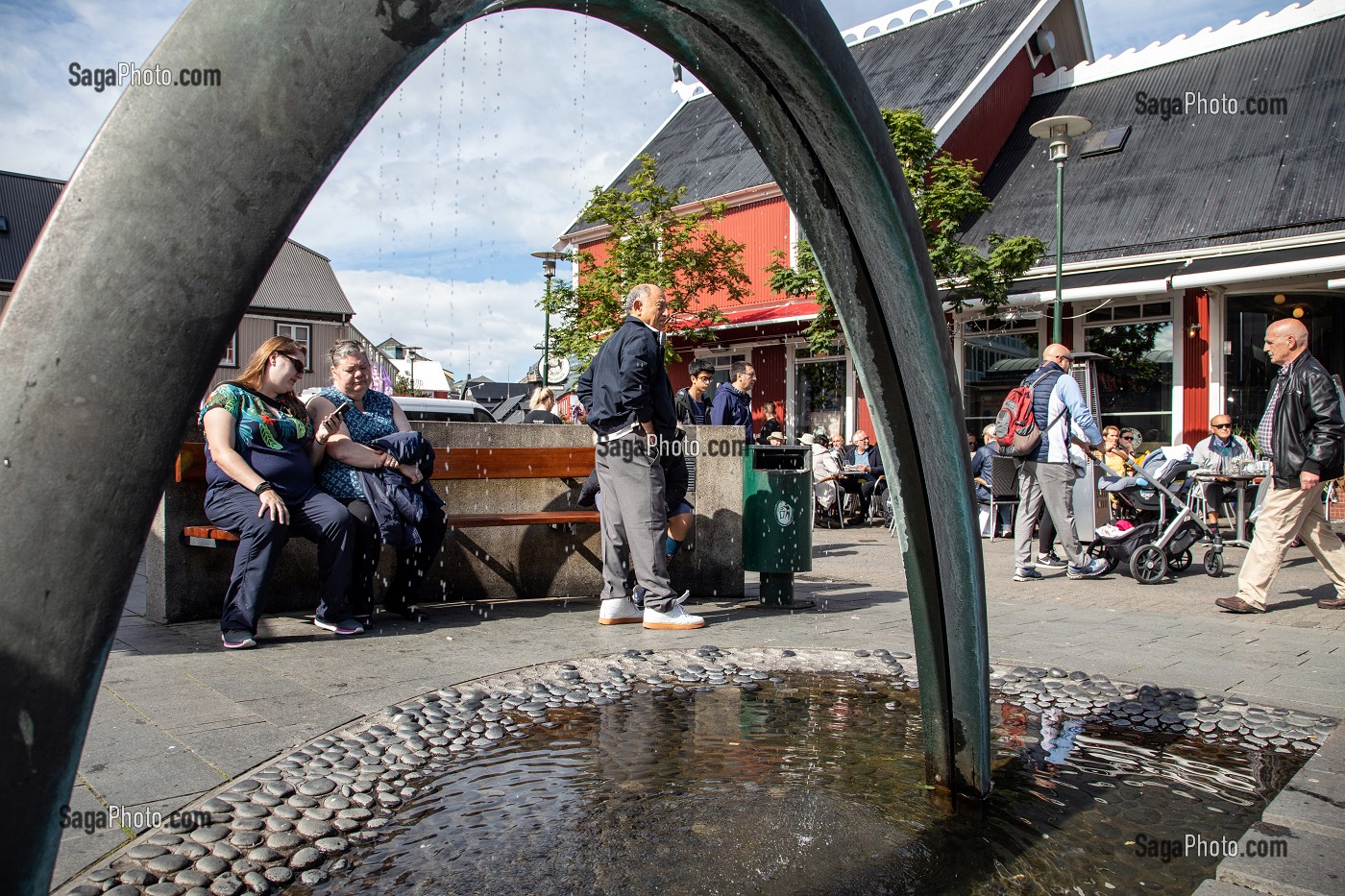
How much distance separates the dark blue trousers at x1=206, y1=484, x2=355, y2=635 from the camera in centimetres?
519

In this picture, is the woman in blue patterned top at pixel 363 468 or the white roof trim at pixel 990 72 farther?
the white roof trim at pixel 990 72

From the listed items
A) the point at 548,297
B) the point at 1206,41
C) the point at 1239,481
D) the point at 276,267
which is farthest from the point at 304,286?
the point at 1239,481

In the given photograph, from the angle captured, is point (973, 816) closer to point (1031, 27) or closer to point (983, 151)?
point (983, 151)

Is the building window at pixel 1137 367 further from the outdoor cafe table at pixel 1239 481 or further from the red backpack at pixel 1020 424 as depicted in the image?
the red backpack at pixel 1020 424

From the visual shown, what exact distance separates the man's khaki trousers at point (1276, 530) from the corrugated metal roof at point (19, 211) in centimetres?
5538

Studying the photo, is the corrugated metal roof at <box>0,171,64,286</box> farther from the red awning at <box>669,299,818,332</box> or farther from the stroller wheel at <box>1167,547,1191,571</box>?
the stroller wheel at <box>1167,547,1191,571</box>

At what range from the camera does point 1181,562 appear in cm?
962

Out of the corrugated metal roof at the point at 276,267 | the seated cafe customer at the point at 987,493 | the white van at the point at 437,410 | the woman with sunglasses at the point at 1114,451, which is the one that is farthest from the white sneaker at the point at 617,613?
the corrugated metal roof at the point at 276,267

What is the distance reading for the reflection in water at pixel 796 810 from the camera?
2.55 metres

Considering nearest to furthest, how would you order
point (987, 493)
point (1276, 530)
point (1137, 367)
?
point (1276, 530) → point (987, 493) → point (1137, 367)

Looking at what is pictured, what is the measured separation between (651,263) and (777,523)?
16.7m

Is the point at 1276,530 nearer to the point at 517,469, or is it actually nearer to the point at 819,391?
the point at 517,469

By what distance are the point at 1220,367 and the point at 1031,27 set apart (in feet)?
34.9

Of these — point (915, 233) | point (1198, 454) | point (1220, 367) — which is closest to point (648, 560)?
point (915, 233)
